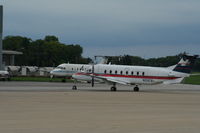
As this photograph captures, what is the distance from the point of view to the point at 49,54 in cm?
16312

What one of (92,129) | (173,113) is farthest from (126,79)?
(92,129)

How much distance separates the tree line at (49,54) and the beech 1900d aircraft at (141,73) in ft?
314

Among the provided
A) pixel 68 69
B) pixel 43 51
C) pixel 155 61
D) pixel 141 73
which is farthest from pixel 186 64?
pixel 43 51

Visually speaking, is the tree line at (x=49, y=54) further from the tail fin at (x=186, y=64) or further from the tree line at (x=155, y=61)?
the tail fin at (x=186, y=64)

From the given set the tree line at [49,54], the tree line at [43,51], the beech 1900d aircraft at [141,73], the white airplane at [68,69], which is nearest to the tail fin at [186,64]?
the beech 1900d aircraft at [141,73]

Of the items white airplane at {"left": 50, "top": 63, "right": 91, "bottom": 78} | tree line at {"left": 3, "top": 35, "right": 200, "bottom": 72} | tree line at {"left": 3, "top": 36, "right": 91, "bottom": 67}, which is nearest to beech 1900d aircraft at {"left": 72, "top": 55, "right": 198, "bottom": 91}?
white airplane at {"left": 50, "top": 63, "right": 91, "bottom": 78}

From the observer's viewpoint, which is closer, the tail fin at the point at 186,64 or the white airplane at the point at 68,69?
the tail fin at the point at 186,64

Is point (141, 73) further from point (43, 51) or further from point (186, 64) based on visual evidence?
point (43, 51)

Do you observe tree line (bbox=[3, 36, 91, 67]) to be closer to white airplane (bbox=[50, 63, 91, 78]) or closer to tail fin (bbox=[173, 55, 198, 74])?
white airplane (bbox=[50, 63, 91, 78])

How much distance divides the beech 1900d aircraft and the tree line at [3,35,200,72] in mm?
95688

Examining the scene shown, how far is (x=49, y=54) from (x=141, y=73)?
372ft

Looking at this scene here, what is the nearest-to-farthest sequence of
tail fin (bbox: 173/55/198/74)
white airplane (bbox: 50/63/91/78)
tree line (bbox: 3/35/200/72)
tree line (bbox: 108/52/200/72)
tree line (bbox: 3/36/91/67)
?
1. tail fin (bbox: 173/55/198/74)
2. white airplane (bbox: 50/63/91/78)
3. tree line (bbox: 108/52/200/72)
4. tree line (bbox: 3/35/200/72)
5. tree line (bbox: 3/36/91/67)

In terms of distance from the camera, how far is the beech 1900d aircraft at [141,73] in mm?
49531

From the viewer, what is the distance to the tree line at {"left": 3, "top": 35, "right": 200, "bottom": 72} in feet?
518
